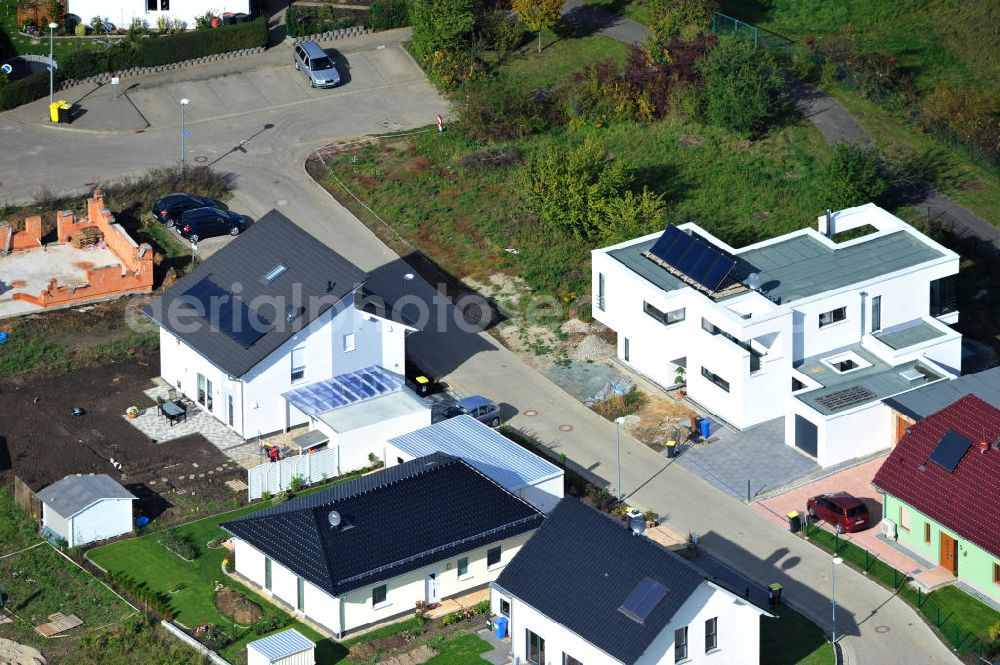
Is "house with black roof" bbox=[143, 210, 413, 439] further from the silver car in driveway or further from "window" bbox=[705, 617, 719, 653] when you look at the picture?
the silver car in driveway

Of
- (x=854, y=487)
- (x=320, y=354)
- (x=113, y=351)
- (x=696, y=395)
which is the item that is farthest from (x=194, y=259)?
(x=854, y=487)

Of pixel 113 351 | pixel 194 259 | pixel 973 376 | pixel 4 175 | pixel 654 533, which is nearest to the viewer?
pixel 654 533

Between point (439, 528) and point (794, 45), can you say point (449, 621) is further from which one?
point (794, 45)

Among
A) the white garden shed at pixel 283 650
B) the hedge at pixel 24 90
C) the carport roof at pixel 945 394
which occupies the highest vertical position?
the hedge at pixel 24 90

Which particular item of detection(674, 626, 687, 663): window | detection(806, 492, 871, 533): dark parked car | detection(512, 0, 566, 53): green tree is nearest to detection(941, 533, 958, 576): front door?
detection(806, 492, 871, 533): dark parked car

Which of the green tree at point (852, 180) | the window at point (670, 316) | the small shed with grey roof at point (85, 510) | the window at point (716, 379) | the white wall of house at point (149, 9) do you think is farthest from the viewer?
the white wall of house at point (149, 9)

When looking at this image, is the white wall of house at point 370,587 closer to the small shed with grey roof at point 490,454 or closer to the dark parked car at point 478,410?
the small shed with grey roof at point 490,454

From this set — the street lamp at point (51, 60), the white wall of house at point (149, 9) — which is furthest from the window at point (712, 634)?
the white wall of house at point (149, 9)
